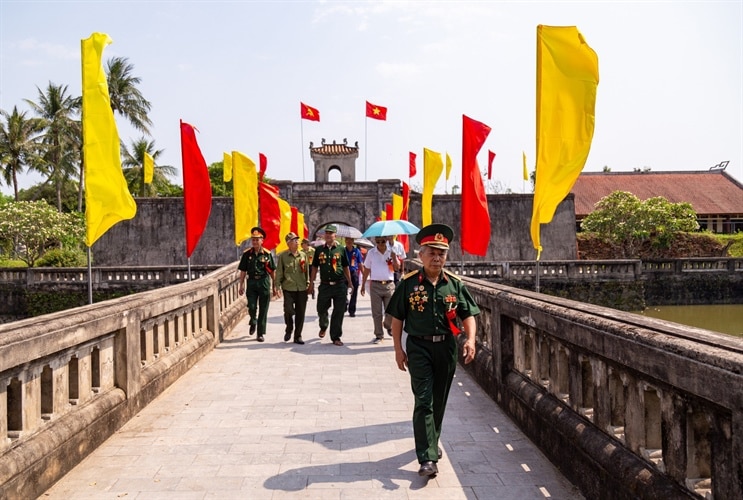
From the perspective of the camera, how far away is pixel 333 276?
32.3 ft

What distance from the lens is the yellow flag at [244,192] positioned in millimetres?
14969

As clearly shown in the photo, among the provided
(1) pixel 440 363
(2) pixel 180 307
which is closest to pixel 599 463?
(1) pixel 440 363

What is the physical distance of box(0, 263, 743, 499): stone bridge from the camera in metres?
3.03

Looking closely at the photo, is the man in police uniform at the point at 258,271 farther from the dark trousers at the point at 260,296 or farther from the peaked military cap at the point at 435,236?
the peaked military cap at the point at 435,236

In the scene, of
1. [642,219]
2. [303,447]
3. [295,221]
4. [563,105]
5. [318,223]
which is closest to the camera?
[303,447]

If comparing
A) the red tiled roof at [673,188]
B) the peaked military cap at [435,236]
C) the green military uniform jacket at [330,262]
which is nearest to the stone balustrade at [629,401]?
the peaked military cap at [435,236]

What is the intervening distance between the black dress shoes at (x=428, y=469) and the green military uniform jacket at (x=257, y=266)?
20.9 feet

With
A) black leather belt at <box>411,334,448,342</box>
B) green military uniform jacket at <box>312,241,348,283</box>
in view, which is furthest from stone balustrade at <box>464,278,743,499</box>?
green military uniform jacket at <box>312,241,348,283</box>

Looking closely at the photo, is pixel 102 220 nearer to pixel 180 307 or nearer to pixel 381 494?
pixel 180 307

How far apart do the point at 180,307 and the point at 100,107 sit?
8.00 ft

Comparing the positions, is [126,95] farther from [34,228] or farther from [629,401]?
[629,401]

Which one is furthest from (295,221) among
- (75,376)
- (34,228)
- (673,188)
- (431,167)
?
(673,188)

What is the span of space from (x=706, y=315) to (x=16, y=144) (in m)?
40.9

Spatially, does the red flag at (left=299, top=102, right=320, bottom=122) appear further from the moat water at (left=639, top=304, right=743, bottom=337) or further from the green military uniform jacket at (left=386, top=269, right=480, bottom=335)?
the green military uniform jacket at (left=386, top=269, right=480, bottom=335)
